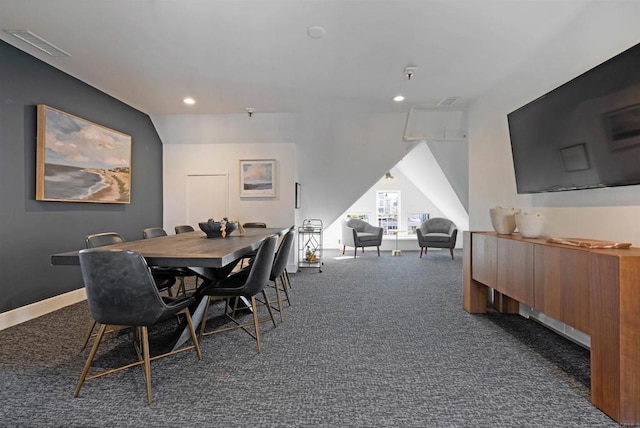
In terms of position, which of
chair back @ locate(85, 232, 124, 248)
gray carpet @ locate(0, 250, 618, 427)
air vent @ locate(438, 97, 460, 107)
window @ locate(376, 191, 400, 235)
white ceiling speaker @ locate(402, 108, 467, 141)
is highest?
air vent @ locate(438, 97, 460, 107)

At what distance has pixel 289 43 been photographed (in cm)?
294

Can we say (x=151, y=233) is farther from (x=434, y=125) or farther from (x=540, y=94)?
(x=434, y=125)

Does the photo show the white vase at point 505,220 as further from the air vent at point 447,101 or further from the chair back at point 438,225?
the chair back at point 438,225

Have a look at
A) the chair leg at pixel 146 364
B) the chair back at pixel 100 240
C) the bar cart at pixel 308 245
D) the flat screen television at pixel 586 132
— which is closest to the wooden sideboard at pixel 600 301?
the flat screen television at pixel 586 132

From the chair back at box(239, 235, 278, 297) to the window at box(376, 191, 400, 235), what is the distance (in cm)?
736

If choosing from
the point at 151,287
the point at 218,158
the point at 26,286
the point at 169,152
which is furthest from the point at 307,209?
the point at 151,287

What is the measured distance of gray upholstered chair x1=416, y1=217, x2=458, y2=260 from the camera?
7340 millimetres

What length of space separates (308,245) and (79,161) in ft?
13.9

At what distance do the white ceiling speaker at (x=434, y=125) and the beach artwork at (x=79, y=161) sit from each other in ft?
14.3

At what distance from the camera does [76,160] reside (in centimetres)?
370

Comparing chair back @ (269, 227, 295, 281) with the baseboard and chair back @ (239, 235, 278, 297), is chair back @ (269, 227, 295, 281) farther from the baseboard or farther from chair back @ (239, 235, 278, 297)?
the baseboard

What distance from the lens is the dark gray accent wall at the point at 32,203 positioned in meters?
3.02

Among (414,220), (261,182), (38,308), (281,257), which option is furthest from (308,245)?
(38,308)

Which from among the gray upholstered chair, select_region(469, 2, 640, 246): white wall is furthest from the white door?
the gray upholstered chair
